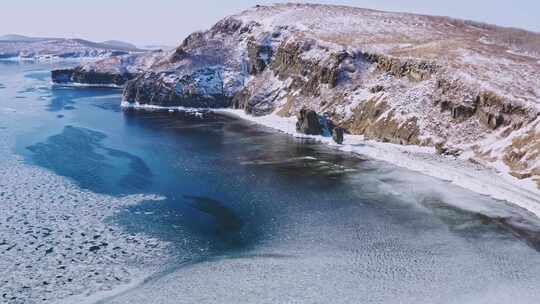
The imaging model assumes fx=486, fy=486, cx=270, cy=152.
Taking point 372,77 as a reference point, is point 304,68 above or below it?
above

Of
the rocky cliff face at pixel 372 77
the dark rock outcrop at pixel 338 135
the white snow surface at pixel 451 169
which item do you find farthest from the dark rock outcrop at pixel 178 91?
the dark rock outcrop at pixel 338 135

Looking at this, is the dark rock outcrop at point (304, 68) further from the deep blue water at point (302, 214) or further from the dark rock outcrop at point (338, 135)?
the deep blue water at point (302, 214)

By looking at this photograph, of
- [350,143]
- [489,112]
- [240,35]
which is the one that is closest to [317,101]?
[350,143]

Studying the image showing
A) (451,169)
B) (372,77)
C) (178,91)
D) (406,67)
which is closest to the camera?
(451,169)

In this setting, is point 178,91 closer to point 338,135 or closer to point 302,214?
point 338,135

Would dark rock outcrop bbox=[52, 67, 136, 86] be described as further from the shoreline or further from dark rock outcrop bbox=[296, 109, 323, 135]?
dark rock outcrop bbox=[296, 109, 323, 135]

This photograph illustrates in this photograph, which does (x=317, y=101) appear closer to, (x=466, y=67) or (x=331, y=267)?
(x=466, y=67)

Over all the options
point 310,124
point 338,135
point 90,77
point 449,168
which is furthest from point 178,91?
point 449,168
